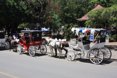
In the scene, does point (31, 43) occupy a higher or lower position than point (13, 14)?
lower

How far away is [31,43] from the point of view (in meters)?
19.5

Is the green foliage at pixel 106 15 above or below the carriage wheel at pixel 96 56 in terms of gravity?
above

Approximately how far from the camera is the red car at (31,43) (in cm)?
1944

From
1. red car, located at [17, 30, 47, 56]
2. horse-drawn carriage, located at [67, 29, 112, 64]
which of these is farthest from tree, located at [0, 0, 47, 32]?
horse-drawn carriage, located at [67, 29, 112, 64]

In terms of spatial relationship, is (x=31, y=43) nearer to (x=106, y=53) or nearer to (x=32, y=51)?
(x=32, y=51)

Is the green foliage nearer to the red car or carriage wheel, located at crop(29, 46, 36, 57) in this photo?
the red car

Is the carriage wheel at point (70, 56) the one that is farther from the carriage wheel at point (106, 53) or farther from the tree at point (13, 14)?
the tree at point (13, 14)

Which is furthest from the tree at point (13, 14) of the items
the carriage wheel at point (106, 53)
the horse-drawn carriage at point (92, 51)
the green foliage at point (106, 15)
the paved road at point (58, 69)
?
the carriage wheel at point (106, 53)

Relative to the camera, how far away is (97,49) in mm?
15586

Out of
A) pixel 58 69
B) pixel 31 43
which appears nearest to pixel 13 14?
pixel 31 43

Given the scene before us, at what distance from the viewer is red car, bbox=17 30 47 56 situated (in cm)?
1944

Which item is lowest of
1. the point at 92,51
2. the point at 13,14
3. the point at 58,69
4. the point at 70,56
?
the point at 58,69

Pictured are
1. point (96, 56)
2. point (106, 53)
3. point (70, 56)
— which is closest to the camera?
point (96, 56)

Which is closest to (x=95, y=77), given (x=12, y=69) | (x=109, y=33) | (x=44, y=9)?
(x=12, y=69)
